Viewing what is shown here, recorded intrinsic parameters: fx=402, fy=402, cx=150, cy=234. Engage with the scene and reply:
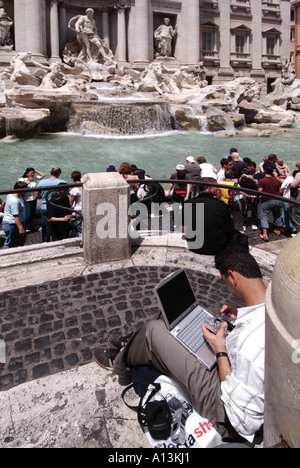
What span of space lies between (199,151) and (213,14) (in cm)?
2180

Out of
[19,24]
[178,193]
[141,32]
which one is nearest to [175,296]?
[178,193]

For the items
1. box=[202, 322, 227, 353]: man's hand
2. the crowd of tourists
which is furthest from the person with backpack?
box=[202, 322, 227, 353]: man's hand

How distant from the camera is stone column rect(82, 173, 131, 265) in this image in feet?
14.6

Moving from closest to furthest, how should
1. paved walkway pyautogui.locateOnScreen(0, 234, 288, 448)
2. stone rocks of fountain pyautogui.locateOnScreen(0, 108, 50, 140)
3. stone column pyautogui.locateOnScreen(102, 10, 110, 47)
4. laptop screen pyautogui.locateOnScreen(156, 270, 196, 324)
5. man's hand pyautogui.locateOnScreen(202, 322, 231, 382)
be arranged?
man's hand pyautogui.locateOnScreen(202, 322, 231, 382), paved walkway pyautogui.locateOnScreen(0, 234, 288, 448), laptop screen pyautogui.locateOnScreen(156, 270, 196, 324), stone rocks of fountain pyautogui.locateOnScreen(0, 108, 50, 140), stone column pyautogui.locateOnScreen(102, 10, 110, 47)

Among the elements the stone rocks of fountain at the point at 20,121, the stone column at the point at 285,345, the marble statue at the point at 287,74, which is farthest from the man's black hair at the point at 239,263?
the marble statue at the point at 287,74

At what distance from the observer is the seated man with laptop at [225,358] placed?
1.87 metres

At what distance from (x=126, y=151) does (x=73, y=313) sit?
1276 cm

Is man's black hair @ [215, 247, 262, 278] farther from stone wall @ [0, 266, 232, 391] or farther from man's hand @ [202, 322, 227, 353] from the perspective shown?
stone wall @ [0, 266, 232, 391]

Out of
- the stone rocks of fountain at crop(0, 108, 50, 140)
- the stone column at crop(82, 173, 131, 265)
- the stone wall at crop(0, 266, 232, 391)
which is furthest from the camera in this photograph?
the stone rocks of fountain at crop(0, 108, 50, 140)

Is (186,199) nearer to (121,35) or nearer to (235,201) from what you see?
(235,201)

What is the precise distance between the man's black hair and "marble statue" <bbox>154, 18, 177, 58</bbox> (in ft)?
98.8

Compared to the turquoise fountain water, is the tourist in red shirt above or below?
below

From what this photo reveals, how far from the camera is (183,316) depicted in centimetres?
259
